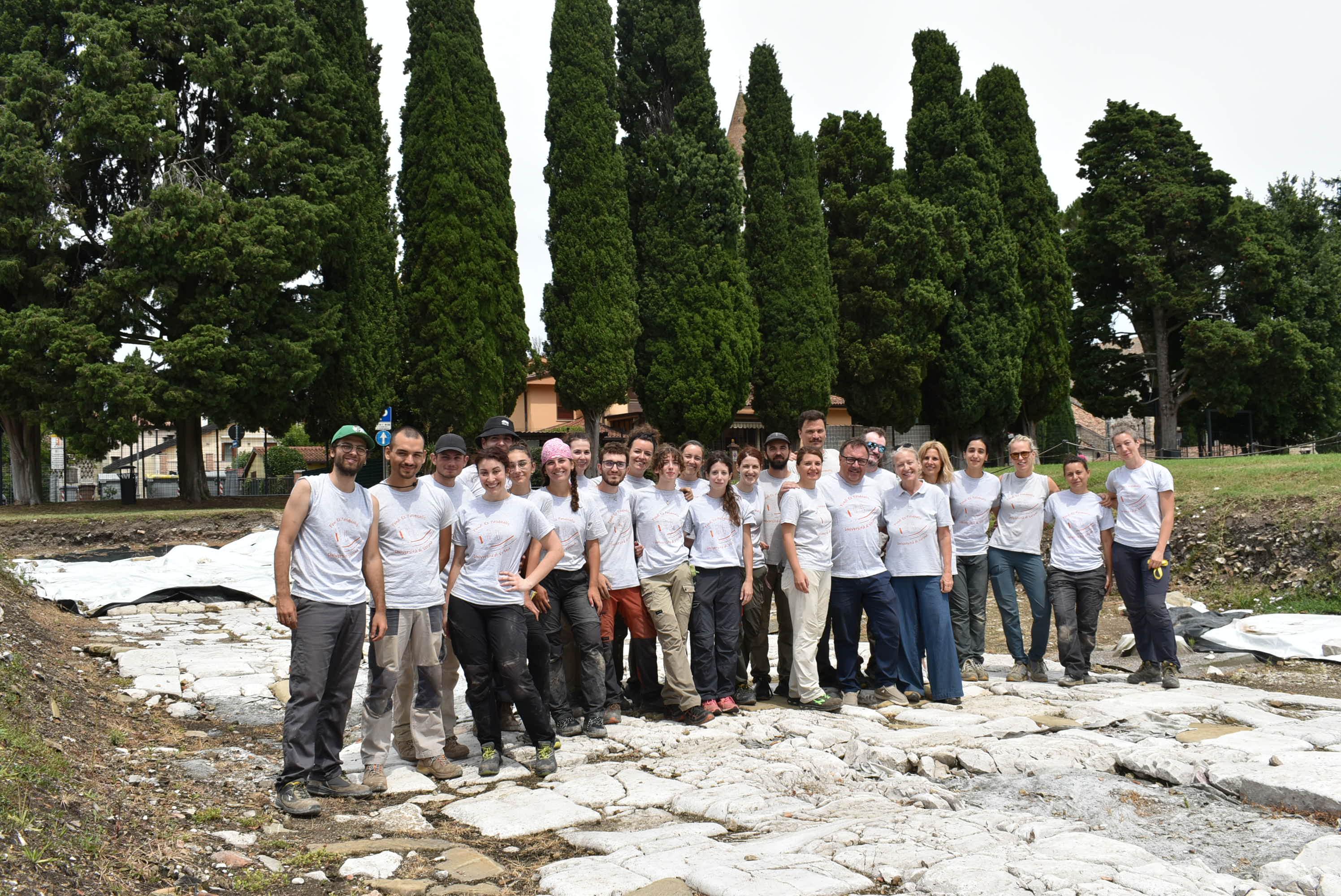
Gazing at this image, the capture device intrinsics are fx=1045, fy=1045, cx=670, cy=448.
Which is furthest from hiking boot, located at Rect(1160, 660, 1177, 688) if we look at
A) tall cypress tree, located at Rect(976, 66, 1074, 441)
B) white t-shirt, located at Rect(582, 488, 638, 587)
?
tall cypress tree, located at Rect(976, 66, 1074, 441)

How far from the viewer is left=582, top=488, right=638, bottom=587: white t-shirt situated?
665 cm

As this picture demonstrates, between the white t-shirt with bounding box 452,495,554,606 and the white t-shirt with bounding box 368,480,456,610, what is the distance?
0.47 ft

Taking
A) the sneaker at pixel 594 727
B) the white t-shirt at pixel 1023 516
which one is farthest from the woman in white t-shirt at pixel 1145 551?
the sneaker at pixel 594 727

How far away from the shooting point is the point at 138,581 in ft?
39.4

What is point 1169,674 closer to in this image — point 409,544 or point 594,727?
point 594,727

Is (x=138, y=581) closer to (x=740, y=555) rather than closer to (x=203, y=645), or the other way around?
(x=203, y=645)

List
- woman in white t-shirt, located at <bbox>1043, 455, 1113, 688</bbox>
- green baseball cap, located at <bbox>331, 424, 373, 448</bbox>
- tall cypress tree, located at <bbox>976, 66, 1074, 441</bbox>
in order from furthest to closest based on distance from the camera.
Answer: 1. tall cypress tree, located at <bbox>976, 66, 1074, 441</bbox>
2. woman in white t-shirt, located at <bbox>1043, 455, 1113, 688</bbox>
3. green baseball cap, located at <bbox>331, 424, 373, 448</bbox>

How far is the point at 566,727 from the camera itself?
6.29 m

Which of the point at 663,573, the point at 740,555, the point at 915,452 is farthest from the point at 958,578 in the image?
the point at 663,573

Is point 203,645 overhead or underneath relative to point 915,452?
underneath

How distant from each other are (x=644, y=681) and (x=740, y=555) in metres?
1.08

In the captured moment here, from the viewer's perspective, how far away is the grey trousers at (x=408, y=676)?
5.33 m

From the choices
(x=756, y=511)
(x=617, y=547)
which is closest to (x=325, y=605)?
(x=617, y=547)

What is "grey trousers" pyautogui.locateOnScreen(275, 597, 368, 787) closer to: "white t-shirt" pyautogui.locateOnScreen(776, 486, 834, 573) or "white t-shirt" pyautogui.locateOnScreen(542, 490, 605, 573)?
"white t-shirt" pyautogui.locateOnScreen(542, 490, 605, 573)
